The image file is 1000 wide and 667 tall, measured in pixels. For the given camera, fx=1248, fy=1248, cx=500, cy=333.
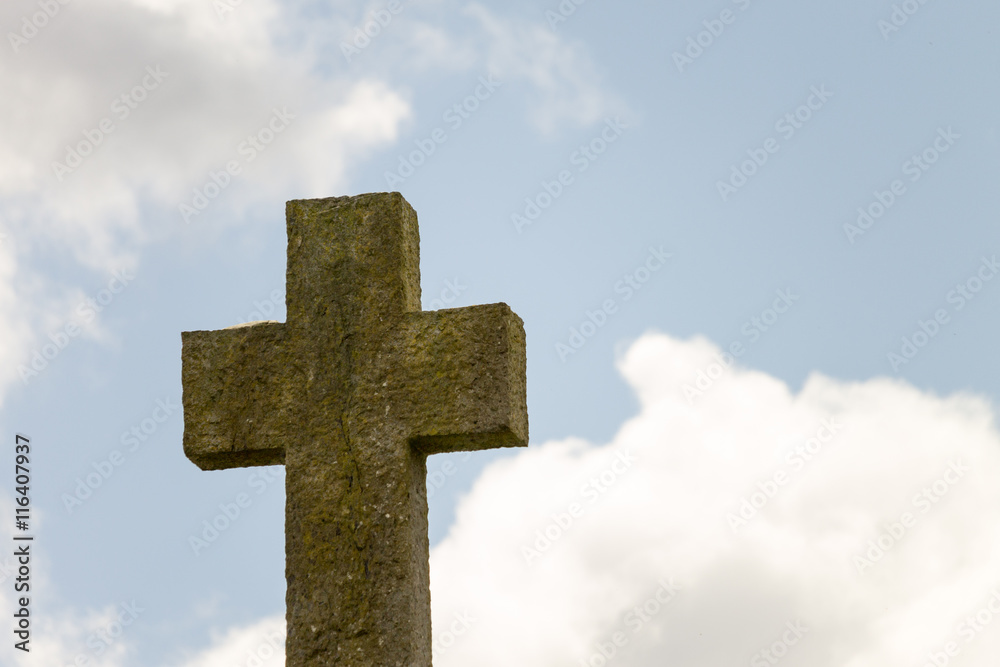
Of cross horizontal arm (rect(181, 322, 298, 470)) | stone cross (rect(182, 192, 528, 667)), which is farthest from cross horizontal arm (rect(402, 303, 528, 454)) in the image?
cross horizontal arm (rect(181, 322, 298, 470))

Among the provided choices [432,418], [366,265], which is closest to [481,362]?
[432,418]

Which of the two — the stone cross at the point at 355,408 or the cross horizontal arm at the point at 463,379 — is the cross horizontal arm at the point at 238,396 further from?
the cross horizontal arm at the point at 463,379

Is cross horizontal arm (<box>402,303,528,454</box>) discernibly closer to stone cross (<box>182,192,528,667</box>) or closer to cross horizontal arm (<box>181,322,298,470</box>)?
stone cross (<box>182,192,528,667</box>)

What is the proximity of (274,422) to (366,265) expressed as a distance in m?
0.86

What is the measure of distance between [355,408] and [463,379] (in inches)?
20.5

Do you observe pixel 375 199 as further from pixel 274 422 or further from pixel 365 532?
pixel 365 532

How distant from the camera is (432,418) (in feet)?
18.5

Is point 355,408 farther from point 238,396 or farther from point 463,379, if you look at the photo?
point 238,396

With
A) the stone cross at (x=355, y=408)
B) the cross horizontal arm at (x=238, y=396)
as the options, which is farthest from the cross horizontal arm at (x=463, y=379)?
the cross horizontal arm at (x=238, y=396)

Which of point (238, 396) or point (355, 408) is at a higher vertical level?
point (238, 396)

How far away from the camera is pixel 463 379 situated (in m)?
5.68

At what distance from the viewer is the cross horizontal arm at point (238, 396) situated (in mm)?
5883

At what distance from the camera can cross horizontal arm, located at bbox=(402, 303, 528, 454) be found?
222 inches

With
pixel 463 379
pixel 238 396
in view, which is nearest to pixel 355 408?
pixel 463 379
